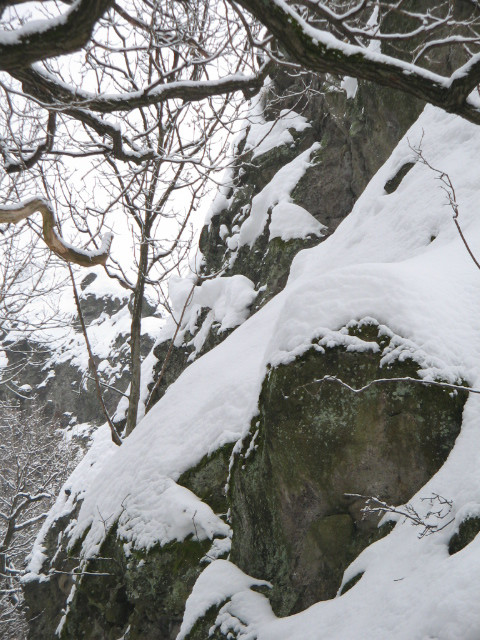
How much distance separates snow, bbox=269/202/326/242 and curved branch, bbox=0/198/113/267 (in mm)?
5578

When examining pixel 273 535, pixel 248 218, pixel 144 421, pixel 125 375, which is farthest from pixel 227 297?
pixel 125 375

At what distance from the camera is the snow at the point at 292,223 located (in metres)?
9.36

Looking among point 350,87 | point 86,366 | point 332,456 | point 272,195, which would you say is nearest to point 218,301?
point 272,195

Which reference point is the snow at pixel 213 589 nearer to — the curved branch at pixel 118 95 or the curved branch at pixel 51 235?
the curved branch at pixel 51 235

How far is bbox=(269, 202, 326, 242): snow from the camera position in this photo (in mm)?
9359

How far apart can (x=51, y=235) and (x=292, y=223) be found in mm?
6479

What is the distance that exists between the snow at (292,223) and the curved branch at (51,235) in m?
5.58

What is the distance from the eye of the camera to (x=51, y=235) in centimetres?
358

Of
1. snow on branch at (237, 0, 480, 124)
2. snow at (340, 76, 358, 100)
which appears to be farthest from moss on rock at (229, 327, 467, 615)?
snow at (340, 76, 358, 100)

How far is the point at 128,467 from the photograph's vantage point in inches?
211

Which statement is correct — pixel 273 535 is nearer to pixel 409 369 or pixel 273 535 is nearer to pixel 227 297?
pixel 409 369

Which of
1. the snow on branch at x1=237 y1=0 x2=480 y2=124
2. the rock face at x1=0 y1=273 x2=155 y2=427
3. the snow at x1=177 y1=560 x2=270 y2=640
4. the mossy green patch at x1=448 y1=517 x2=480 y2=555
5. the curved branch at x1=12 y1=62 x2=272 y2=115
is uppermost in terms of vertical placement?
the rock face at x1=0 y1=273 x2=155 y2=427

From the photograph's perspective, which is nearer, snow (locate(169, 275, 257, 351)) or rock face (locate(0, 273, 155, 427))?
snow (locate(169, 275, 257, 351))

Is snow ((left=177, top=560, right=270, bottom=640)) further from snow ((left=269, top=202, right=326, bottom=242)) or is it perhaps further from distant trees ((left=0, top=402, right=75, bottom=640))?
distant trees ((left=0, top=402, right=75, bottom=640))
